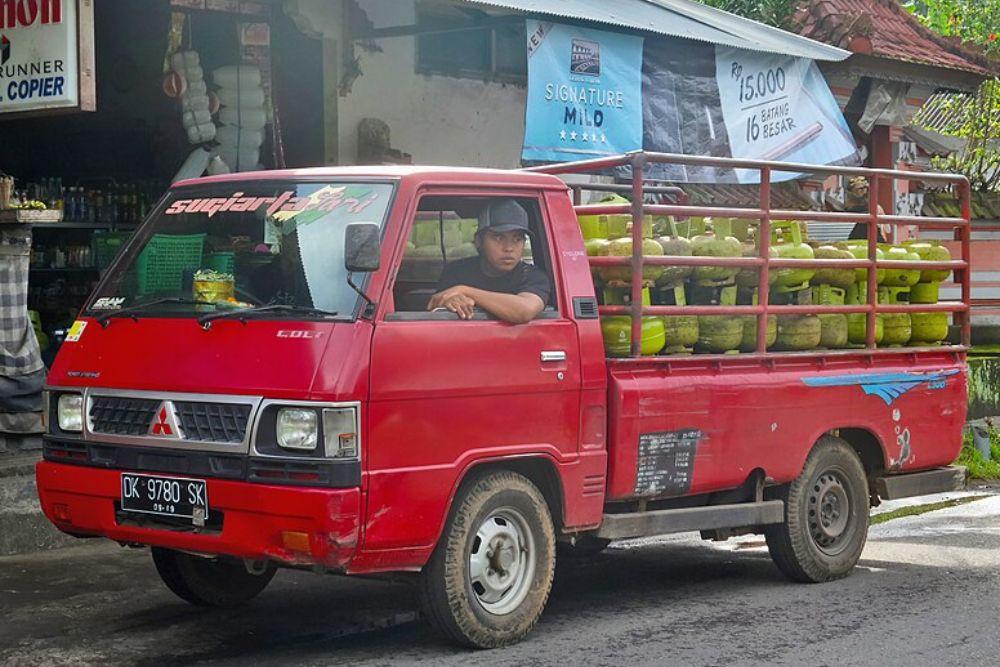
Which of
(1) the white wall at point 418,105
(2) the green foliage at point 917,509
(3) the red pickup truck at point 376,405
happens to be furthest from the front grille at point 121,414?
(2) the green foliage at point 917,509

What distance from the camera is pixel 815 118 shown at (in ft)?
43.0

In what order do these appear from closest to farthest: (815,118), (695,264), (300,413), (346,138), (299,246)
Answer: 1. (300,413)
2. (299,246)
3. (695,264)
4. (346,138)
5. (815,118)

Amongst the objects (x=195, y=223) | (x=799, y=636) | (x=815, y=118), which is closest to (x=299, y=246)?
(x=195, y=223)

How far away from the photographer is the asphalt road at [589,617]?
6.11 metres

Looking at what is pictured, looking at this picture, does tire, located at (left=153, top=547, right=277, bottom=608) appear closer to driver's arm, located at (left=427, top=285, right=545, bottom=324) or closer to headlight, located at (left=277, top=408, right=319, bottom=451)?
headlight, located at (left=277, top=408, right=319, bottom=451)

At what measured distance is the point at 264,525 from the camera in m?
5.52

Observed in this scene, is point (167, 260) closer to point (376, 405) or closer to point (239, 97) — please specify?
point (376, 405)

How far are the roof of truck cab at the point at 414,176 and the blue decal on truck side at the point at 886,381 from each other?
2050 mm

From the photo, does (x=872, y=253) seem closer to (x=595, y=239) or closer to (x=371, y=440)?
(x=595, y=239)

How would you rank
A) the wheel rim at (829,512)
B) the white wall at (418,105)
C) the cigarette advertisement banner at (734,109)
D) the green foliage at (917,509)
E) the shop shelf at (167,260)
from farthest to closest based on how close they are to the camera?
the cigarette advertisement banner at (734,109), the white wall at (418,105), the green foliage at (917,509), the wheel rim at (829,512), the shop shelf at (167,260)

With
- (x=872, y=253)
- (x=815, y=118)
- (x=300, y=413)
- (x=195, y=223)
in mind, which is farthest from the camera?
(x=815, y=118)

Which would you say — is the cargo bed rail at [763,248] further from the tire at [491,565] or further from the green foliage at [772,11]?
the green foliage at [772,11]

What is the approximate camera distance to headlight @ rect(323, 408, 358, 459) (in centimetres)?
545

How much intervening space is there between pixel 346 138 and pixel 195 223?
5396 millimetres
